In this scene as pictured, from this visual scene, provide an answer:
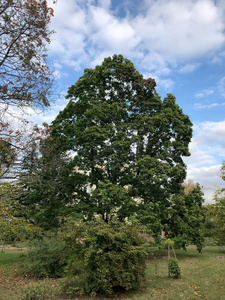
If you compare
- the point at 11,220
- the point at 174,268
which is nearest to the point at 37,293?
the point at 174,268

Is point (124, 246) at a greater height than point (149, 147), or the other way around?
point (149, 147)

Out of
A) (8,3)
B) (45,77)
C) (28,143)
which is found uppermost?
(8,3)

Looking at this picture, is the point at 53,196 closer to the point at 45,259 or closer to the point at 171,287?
the point at 45,259

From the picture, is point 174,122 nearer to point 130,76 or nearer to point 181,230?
point 130,76

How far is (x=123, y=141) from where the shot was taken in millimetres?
13359

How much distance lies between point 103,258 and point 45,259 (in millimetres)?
4215

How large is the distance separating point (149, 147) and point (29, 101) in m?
9.62

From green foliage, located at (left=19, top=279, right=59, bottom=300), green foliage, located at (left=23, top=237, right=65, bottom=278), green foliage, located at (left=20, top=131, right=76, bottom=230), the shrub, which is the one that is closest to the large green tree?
green foliage, located at (left=20, top=131, right=76, bottom=230)

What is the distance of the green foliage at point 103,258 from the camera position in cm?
700

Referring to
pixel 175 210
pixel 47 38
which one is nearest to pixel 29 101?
pixel 47 38

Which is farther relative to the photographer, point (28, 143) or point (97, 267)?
point (28, 143)

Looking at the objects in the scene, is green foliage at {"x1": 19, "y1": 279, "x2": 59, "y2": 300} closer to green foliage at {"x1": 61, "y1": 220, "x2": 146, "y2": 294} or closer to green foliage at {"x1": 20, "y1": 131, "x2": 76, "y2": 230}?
green foliage at {"x1": 61, "y1": 220, "x2": 146, "y2": 294}

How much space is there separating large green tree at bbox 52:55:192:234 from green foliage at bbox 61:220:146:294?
409 cm

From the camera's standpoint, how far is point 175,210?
1452cm
